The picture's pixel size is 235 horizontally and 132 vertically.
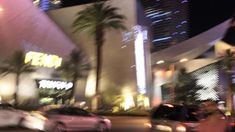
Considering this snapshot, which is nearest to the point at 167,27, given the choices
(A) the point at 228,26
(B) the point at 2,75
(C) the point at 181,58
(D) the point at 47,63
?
(A) the point at 228,26

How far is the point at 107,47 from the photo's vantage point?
233ft

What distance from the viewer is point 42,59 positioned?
2482 inches

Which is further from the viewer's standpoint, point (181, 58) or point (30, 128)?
point (181, 58)

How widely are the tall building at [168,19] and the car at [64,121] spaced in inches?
3804

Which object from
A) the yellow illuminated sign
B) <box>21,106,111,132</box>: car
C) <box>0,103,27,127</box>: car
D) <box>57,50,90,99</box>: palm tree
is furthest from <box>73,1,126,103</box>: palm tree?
<box>0,103,27,127</box>: car

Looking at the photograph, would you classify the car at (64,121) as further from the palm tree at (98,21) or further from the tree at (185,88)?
the tree at (185,88)

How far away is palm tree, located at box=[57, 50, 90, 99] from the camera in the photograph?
60062 mm

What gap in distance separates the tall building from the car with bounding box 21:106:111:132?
9663cm

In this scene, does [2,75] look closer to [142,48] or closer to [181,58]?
[142,48]

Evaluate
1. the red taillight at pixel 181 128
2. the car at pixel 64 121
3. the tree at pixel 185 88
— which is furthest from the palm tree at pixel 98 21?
the red taillight at pixel 181 128

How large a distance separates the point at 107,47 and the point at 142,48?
4772 millimetres

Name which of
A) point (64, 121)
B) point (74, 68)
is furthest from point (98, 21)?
point (64, 121)

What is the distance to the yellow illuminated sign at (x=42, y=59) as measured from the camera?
60878 mm

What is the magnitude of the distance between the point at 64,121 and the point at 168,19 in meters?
112
